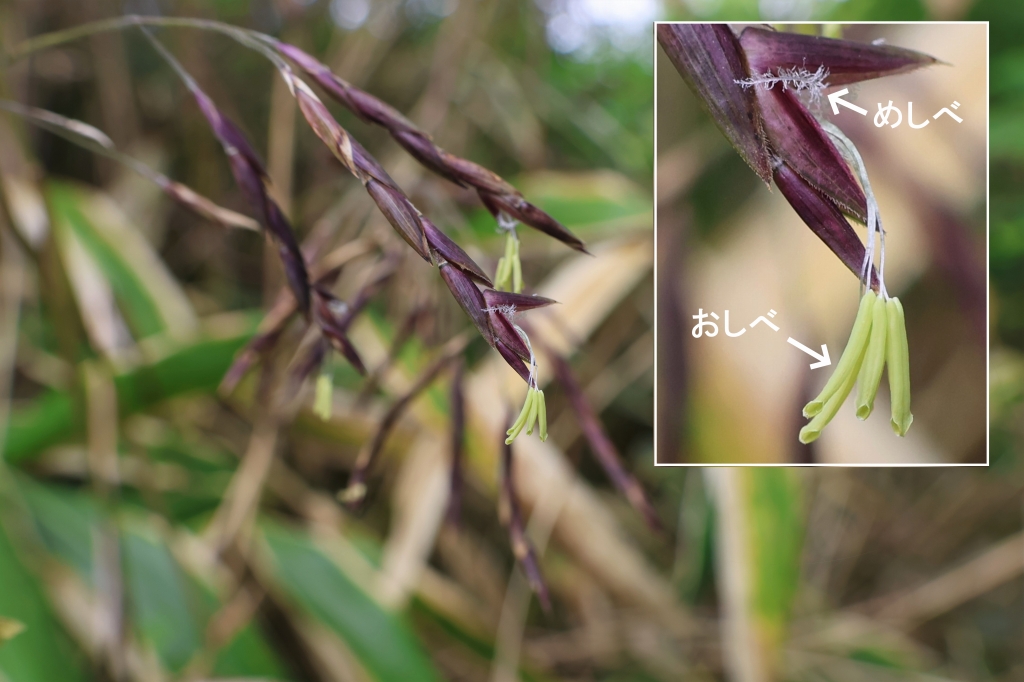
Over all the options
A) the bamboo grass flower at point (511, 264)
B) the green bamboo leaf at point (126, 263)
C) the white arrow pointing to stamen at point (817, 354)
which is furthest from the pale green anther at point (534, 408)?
the green bamboo leaf at point (126, 263)

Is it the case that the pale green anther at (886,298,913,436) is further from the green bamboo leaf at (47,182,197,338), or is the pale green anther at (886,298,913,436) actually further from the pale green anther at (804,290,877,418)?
the green bamboo leaf at (47,182,197,338)

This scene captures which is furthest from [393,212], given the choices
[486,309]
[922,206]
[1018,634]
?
[1018,634]

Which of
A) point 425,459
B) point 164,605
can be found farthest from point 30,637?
point 425,459

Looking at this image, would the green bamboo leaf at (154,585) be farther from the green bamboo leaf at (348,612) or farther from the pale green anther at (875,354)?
the pale green anther at (875,354)

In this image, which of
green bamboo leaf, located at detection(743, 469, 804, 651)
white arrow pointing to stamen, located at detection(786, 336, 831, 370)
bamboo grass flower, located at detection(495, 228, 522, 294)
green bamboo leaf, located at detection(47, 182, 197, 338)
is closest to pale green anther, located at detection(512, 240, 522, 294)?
bamboo grass flower, located at detection(495, 228, 522, 294)

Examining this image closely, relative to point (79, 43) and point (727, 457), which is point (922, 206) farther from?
point (79, 43)
